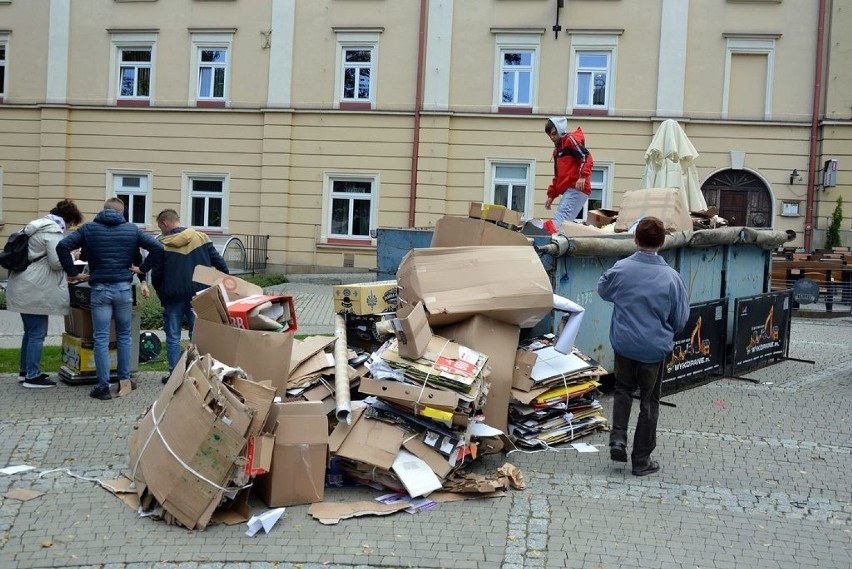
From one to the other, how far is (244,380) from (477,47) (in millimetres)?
18849

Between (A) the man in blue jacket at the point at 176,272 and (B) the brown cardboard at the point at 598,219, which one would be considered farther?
→ (B) the brown cardboard at the point at 598,219

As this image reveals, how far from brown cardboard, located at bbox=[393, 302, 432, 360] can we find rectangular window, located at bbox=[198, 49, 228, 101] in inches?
772

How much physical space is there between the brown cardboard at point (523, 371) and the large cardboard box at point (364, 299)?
4.67 ft

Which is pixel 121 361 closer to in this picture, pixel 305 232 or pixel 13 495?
pixel 13 495

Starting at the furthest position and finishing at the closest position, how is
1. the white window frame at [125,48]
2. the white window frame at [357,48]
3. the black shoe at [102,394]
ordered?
the white window frame at [125,48], the white window frame at [357,48], the black shoe at [102,394]

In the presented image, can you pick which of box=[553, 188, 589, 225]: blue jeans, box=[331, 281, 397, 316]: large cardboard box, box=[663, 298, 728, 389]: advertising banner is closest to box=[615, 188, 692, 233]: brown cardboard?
box=[553, 188, 589, 225]: blue jeans

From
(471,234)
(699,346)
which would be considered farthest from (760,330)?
(471,234)

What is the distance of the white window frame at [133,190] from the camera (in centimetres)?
2469

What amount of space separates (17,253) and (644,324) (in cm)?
562

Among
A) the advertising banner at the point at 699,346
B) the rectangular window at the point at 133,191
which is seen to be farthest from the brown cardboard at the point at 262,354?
the rectangular window at the point at 133,191

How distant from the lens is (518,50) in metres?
22.9

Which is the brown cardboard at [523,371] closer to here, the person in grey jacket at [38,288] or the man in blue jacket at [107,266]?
the man in blue jacket at [107,266]

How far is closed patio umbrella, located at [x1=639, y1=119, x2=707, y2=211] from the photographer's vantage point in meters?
12.0

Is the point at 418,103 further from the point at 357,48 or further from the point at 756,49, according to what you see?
the point at 756,49
